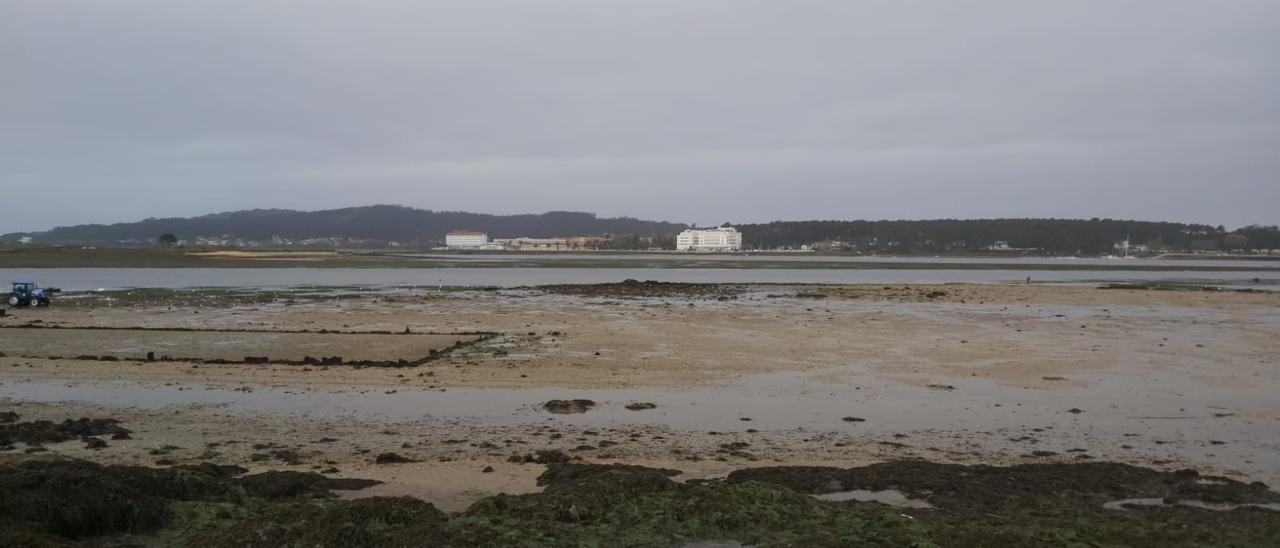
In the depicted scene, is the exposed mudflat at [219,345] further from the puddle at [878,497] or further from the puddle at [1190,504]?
the puddle at [1190,504]

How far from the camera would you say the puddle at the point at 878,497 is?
23.3ft

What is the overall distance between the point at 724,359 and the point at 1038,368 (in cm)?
613

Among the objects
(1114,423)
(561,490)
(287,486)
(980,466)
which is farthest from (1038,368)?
(287,486)

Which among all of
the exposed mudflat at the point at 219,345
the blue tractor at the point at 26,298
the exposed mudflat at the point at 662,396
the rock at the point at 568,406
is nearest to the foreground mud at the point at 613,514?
the exposed mudflat at the point at 662,396

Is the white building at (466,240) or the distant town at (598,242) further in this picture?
the white building at (466,240)

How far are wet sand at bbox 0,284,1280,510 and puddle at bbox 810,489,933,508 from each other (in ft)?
4.48

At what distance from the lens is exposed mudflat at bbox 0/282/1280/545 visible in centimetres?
899

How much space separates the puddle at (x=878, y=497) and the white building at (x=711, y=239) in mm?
166875

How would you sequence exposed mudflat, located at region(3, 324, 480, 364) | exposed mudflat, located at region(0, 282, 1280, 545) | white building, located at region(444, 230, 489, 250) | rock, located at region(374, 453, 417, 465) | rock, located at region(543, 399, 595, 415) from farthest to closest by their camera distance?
white building, located at region(444, 230, 489, 250), exposed mudflat, located at region(3, 324, 480, 364), rock, located at region(543, 399, 595, 415), exposed mudflat, located at region(0, 282, 1280, 545), rock, located at region(374, 453, 417, 465)

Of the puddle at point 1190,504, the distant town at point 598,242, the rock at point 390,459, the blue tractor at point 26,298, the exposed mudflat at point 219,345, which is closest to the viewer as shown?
the puddle at point 1190,504

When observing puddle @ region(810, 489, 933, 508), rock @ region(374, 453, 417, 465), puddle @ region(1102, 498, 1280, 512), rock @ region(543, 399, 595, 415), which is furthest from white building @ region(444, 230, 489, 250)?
puddle @ region(1102, 498, 1280, 512)

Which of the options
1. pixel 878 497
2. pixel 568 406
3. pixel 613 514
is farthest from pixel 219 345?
pixel 878 497

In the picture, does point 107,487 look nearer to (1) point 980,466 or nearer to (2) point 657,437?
(2) point 657,437

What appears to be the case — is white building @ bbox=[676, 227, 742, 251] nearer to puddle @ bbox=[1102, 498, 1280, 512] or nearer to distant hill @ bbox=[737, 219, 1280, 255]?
distant hill @ bbox=[737, 219, 1280, 255]
